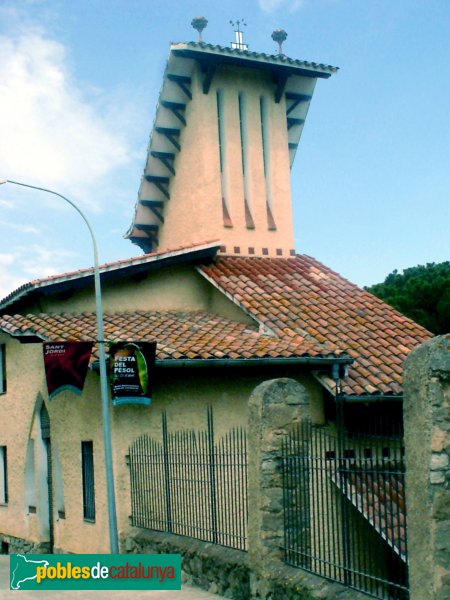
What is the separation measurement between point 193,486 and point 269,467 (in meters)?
2.56

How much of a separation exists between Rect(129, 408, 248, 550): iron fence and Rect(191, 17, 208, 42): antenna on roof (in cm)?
1092

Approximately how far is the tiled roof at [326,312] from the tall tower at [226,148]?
113 centimetres

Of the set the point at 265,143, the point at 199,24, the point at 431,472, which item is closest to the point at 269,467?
the point at 431,472

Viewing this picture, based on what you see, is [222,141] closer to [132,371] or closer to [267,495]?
[132,371]

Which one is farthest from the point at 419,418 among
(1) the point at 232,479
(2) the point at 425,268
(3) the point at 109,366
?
(2) the point at 425,268

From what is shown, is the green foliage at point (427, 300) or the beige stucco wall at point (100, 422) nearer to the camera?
the beige stucco wall at point (100, 422)

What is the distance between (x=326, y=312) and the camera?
17.7 m

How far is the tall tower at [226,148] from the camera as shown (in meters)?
20.1

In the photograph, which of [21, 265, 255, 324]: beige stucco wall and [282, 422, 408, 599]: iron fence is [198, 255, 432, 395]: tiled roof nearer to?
[21, 265, 255, 324]: beige stucco wall

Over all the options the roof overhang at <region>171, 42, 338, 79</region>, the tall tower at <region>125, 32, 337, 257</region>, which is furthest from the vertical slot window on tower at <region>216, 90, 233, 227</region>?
the roof overhang at <region>171, 42, 338, 79</region>

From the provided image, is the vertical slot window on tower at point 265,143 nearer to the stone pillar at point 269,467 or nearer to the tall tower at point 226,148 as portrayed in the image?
the tall tower at point 226,148

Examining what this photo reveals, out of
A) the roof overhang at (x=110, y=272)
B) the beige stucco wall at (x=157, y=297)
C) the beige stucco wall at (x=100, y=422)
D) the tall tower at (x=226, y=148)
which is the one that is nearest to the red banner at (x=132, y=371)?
the beige stucco wall at (x=100, y=422)

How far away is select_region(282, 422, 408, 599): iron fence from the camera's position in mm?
7676

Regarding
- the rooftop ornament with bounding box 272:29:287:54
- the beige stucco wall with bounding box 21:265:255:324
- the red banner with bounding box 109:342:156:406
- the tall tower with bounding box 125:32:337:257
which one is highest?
the rooftop ornament with bounding box 272:29:287:54
